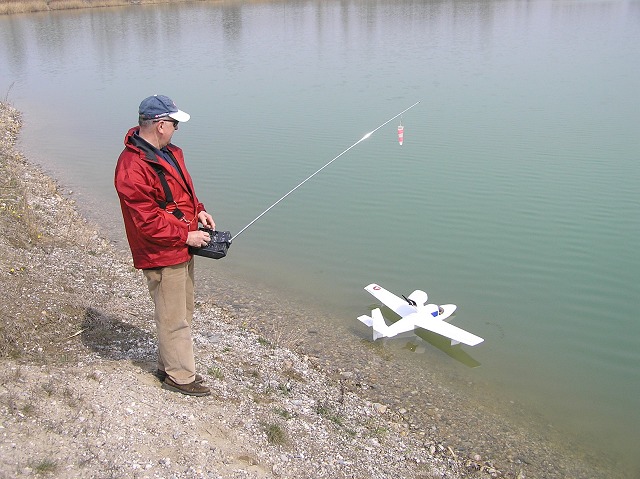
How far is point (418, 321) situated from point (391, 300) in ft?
2.58

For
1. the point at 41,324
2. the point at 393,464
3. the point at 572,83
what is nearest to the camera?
the point at 393,464

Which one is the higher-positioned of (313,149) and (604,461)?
(313,149)

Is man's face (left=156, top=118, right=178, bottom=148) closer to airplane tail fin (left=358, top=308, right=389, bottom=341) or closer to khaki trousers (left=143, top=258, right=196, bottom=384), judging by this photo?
khaki trousers (left=143, top=258, right=196, bottom=384)

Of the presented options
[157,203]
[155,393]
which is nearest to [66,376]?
[155,393]

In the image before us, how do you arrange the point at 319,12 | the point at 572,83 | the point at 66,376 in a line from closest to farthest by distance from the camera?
the point at 66,376
the point at 572,83
the point at 319,12

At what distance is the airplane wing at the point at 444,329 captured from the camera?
336 inches

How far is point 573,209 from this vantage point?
12984 millimetres

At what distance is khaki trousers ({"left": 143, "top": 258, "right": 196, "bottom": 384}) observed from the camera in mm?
5305

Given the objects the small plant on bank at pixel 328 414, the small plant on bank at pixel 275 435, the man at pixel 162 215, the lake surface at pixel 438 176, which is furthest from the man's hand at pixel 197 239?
the lake surface at pixel 438 176

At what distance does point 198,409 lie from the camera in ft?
18.6

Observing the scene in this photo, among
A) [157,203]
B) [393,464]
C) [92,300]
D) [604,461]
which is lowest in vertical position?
[604,461]

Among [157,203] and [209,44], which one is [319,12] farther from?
[157,203]

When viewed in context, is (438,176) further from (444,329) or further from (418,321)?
(444,329)

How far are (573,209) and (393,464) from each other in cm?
873
